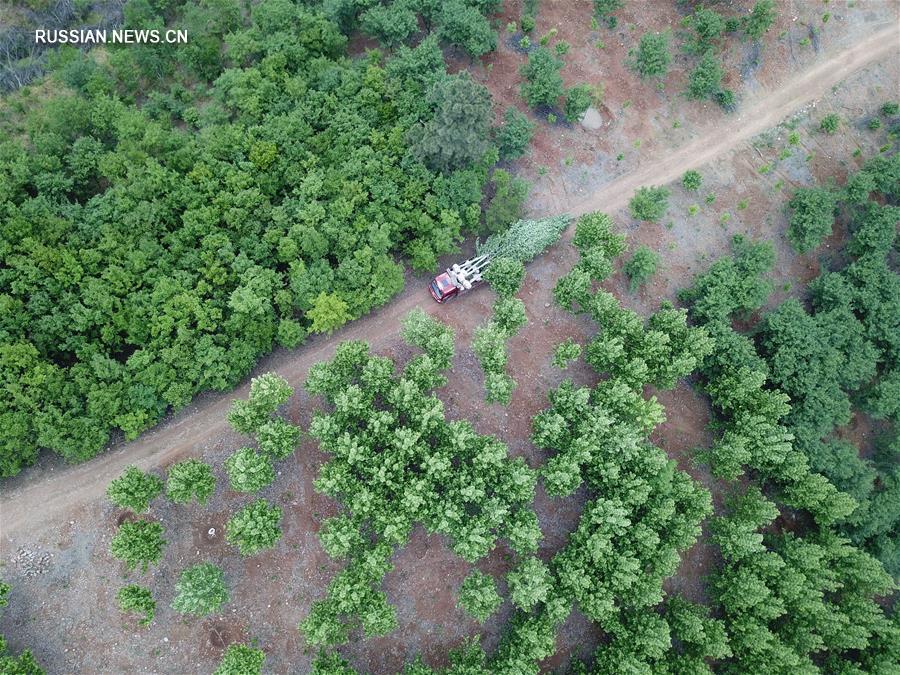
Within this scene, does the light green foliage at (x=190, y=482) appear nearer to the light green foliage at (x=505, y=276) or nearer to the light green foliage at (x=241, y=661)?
the light green foliage at (x=241, y=661)

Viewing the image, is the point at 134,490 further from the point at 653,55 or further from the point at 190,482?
the point at 653,55

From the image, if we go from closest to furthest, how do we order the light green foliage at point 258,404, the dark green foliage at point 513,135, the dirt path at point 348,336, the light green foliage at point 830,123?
1. the light green foliage at point 258,404
2. the dirt path at point 348,336
3. the dark green foliage at point 513,135
4. the light green foliage at point 830,123

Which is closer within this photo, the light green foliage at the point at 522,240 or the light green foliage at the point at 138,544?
the light green foliage at the point at 138,544

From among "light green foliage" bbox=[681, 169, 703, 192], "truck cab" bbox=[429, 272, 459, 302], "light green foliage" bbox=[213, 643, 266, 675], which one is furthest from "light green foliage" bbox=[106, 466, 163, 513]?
"light green foliage" bbox=[681, 169, 703, 192]

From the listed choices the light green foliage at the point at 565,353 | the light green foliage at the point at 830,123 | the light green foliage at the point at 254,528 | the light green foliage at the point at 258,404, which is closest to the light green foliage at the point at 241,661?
the light green foliage at the point at 254,528

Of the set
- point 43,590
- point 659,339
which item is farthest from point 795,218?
point 43,590
